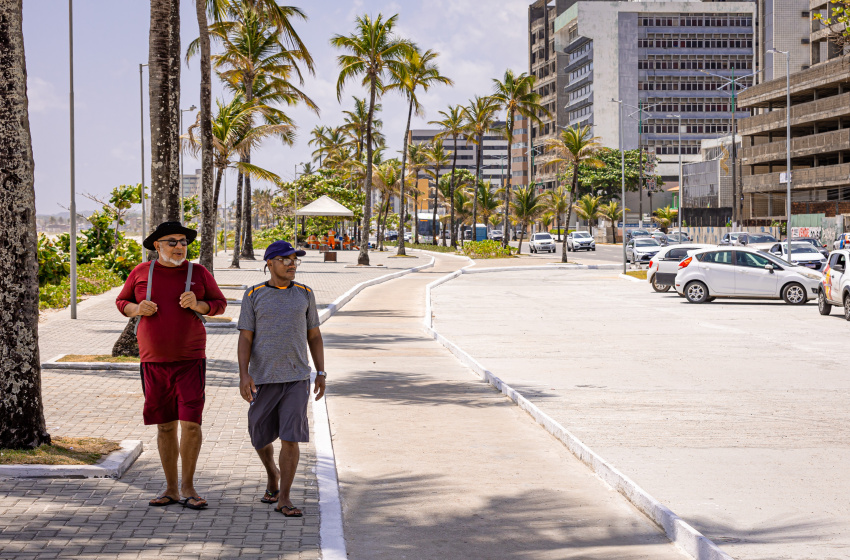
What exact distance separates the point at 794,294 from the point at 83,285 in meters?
19.7

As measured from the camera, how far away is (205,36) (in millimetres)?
27250

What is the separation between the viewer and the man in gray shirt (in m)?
6.21

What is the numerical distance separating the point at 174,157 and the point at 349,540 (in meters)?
10.3

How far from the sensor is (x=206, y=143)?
87.2 feet

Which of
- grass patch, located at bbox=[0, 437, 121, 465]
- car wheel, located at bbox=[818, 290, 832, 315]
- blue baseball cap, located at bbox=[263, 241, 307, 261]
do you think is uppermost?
blue baseball cap, located at bbox=[263, 241, 307, 261]

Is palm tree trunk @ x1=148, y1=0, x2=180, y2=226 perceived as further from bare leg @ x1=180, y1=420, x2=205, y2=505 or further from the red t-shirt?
bare leg @ x1=180, y1=420, x2=205, y2=505

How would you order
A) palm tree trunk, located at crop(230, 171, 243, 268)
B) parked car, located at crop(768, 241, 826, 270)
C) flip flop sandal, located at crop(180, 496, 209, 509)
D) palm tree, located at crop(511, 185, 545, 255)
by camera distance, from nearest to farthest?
flip flop sandal, located at crop(180, 496, 209, 509) → parked car, located at crop(768, 241, 826, 270) → palm tree trunk, located at crop(230, 171, 243, 268) → palm tree, located at crop(511, 185, 545, 255)

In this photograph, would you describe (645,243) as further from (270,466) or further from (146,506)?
(146,506)

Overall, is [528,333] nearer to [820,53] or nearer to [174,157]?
[174,157]

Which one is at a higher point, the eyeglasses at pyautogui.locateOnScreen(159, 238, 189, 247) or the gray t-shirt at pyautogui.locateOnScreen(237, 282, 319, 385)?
the eyeglasses at pyautogui.locateOnScreen(159, 238, 189, 247)

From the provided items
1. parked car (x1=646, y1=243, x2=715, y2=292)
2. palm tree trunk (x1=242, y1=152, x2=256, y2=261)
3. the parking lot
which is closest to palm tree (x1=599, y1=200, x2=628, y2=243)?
palm tree trunk (x1=242, y1=152, x2=256, y2=261)

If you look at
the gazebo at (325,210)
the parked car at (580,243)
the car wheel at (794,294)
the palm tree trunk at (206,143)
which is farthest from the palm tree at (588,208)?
the palm tree trunk at (206,143)

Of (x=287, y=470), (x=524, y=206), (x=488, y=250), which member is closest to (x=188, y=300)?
(x=287, y=470)

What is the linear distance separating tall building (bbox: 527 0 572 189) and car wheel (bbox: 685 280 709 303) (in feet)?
383
